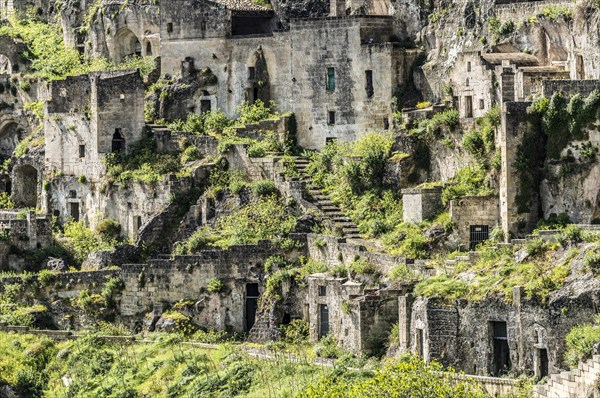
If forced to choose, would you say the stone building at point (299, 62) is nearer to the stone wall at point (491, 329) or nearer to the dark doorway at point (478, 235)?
the dark doorway at point (478, 235)

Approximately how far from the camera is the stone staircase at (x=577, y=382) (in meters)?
62.5

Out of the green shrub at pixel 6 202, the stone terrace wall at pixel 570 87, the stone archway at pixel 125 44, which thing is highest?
the stone archway at pixel 125 44

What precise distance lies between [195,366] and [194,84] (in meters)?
20.6

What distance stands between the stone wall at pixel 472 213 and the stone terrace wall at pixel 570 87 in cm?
424

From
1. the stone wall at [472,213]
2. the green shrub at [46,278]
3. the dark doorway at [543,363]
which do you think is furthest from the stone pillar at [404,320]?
the green shrub at [46,278]

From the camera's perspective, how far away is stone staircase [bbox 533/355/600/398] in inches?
2462

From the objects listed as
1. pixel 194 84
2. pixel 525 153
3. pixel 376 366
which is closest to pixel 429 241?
pixel 525 153

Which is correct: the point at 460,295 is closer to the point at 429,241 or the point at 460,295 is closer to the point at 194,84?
the point at 429,241

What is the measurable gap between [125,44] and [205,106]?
22.6 feet

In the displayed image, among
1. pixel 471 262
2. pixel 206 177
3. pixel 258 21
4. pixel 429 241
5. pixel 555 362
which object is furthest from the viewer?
pixel 258 21

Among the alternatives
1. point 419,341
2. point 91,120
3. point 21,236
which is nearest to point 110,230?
point 21,236

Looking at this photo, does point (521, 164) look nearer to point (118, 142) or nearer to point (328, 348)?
point (328, 348)

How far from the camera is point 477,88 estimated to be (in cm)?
8306

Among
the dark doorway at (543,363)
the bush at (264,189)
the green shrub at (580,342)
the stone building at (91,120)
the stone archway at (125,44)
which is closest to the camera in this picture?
the green shrub at (580,342)
